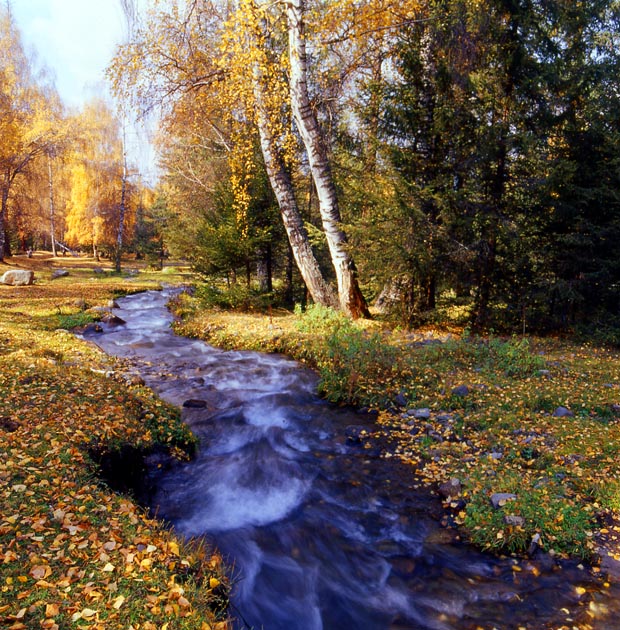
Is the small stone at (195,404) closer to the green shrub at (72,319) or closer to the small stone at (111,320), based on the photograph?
the green shrub at (72,319)

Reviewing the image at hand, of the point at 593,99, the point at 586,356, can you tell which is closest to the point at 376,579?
the point at 586,356

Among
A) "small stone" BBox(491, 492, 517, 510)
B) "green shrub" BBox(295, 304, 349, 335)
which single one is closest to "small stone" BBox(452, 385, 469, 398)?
"small stone" BBox(491, 492, 517, 510)

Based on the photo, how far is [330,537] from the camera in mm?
4945

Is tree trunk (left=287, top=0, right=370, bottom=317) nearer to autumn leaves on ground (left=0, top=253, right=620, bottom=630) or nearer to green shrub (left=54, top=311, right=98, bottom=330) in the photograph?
autumn leaves on ground (left=0, top=253, right=620, bottom=630)

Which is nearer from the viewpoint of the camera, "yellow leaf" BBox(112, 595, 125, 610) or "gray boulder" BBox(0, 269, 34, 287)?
"yellow leaf" BBox(112, 595, 125, 610)

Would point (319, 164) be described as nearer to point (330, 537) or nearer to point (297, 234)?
point (297, 234)

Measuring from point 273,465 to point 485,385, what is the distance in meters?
3.89

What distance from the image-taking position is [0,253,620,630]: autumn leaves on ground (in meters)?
3.10

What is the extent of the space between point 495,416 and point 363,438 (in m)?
2.00

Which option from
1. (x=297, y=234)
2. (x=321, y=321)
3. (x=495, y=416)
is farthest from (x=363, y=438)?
(x=297, y=234)

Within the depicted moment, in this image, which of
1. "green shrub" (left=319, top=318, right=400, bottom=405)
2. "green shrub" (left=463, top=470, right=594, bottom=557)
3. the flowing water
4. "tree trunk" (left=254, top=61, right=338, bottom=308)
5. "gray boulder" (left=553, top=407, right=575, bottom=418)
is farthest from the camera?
"tree trunk" (left=254, top=61, right=338, bottom=308)

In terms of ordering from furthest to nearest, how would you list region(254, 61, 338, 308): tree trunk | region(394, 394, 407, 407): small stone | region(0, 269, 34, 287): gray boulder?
region(0, 269, 34, 287): gray boulder → region(254, 61, 338, 308): tree trunk → region(394, 394, 407, 407): small stone

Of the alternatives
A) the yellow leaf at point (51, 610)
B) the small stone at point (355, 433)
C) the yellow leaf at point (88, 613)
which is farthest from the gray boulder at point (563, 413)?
the yellow leaf at point (51, 610)

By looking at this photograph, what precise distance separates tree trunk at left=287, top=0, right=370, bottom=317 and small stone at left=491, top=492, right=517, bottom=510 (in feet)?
23.8
